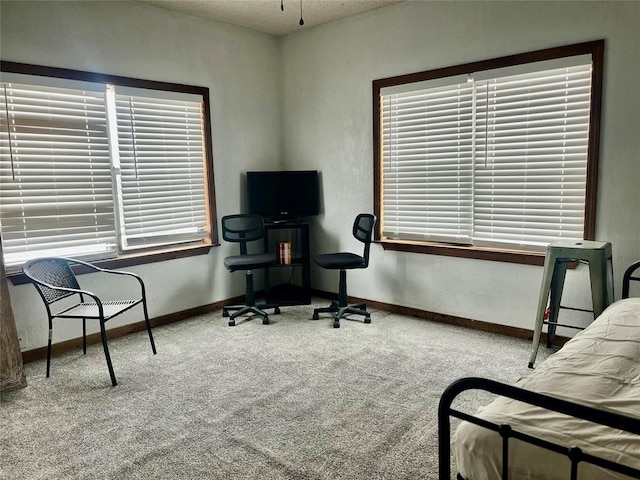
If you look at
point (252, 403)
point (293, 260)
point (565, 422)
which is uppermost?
point (565, 422)

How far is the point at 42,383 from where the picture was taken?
311 centimetres

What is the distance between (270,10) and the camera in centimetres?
426

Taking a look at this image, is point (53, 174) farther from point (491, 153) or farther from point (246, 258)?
point (491, 153)

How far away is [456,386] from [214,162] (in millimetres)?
3749

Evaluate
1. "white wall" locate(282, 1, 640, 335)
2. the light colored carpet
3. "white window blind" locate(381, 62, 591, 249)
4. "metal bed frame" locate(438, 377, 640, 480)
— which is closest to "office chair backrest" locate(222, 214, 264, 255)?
"white wall" locate(282, 1, 640, 335)

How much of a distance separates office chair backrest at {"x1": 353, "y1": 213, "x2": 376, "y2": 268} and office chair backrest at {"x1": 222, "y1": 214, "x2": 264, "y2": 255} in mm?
961

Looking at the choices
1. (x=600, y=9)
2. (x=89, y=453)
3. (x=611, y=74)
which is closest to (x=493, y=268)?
(x=611, y=74)

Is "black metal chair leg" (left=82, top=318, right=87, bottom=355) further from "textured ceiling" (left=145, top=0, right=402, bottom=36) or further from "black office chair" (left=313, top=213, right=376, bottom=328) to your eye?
"textured ceiling" (left=145, top=0, right=402, bottom=36)

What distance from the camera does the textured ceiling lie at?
4066mm

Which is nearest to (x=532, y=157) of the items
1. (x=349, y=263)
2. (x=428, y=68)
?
(x=428, y=68)

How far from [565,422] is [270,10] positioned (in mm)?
4013

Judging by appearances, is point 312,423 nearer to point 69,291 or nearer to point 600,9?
point 69,291

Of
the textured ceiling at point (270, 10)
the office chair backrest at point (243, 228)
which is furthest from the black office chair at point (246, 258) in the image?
the textured ceiling at point (270, 10)

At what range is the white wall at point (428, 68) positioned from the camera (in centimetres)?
318
